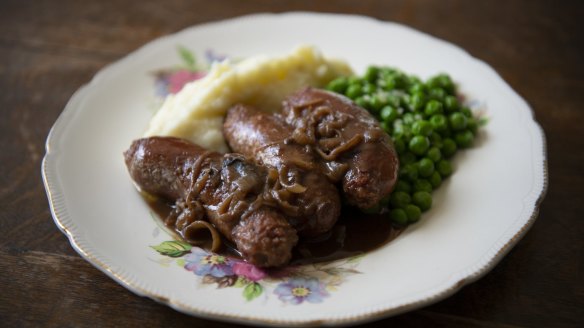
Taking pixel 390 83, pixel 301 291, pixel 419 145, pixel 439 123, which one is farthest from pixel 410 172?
pixel 301 291

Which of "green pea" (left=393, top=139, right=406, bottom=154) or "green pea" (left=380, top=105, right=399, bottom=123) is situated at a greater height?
"green pea" (left=380, top=105, right=399, bottom=123)

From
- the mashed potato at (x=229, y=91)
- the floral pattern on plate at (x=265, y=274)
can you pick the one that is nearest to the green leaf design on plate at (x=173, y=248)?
the floral pattern on plate at (x=265, y=274)

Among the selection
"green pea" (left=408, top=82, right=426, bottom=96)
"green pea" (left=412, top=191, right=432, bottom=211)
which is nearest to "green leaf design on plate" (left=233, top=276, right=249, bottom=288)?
"green pea" (left=412, top=191, right=432, bottom=211)

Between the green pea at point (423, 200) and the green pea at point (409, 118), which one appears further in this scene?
the green pea at point (409, 118)

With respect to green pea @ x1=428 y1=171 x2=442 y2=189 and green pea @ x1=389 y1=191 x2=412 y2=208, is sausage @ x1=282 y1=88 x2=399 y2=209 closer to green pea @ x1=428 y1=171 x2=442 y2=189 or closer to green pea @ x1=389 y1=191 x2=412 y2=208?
green pea @ x1=389 y1=191 x2=412 y2=208

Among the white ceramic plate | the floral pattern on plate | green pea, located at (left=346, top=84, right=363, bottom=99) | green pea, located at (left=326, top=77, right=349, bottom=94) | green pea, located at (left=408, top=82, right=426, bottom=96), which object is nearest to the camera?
the white ceramic plate

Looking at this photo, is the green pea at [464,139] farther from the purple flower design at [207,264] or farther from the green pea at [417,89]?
the purple flower design at [207,264]

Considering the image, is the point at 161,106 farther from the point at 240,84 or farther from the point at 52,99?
the point at 52,99
